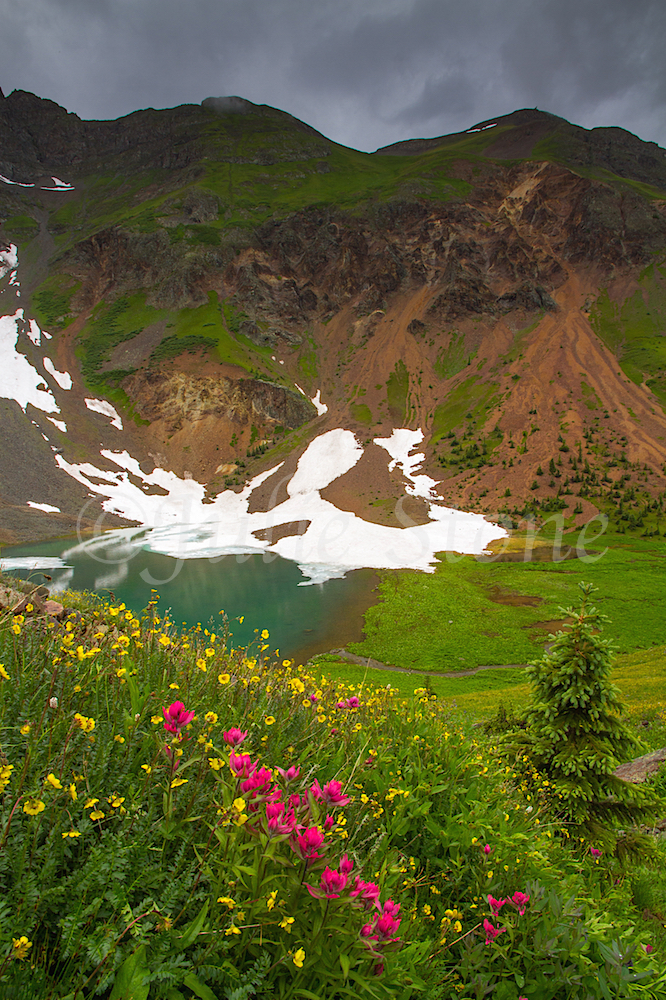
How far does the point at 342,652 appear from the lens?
2639cm

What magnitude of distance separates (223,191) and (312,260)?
54.1 m

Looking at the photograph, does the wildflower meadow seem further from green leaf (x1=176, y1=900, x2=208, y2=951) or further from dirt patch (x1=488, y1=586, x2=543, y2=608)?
dirt patch (x1=488, y1=586, x2=543, y2=608)

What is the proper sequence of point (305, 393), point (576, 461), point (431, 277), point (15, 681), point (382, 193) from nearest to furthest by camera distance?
point (15, 681)
point (576, 461)
point (305, 393)
point (431, 277)
point (382, 193)

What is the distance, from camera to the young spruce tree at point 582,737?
562cm

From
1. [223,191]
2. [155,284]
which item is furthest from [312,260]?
[223,191]

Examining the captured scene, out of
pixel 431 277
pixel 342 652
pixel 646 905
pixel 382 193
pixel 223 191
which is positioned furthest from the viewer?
pixel 223 191

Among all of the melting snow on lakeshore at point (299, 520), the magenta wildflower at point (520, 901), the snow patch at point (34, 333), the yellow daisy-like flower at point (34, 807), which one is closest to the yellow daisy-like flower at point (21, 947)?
the yellow daisy-like flower at point (34, 807)

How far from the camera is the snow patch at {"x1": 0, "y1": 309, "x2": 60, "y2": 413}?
289ft

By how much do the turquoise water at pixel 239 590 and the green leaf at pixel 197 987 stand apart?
79.8 ft

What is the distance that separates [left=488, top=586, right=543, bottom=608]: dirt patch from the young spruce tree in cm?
3102

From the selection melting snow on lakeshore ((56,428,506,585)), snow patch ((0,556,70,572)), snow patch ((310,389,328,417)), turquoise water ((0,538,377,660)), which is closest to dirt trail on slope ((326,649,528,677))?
turquoise water ((0,538,377,660))

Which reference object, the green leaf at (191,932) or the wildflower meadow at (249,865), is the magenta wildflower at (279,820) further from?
the green leaf at (191,932)

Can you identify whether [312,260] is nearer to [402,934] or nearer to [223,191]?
[223,191]

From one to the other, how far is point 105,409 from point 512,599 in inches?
3647
